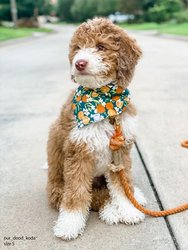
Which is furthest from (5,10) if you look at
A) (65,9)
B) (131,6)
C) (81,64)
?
(81,64)

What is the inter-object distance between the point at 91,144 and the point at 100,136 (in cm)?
9

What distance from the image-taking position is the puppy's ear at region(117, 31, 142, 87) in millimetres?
3262

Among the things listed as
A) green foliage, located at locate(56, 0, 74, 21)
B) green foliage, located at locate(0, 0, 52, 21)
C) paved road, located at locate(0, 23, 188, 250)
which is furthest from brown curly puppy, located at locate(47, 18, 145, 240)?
green foliage, located at locate(56, 0, 74, 21)

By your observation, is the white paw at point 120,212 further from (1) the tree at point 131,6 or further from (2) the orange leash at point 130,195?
(1) the tree at point 131,6

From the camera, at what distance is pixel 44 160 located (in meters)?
4.93

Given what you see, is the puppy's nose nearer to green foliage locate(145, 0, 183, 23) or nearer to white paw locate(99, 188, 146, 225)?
white paw locate(99, 188, 146, 225)

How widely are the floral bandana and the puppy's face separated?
0.12m

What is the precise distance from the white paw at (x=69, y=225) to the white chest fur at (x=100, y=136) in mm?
375

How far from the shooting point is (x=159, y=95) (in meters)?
8.09

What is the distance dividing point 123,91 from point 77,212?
935 millimetres

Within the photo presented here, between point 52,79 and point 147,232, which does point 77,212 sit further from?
point 52,79

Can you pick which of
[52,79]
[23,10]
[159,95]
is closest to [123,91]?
[159,95]

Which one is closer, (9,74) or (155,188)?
(155,188)

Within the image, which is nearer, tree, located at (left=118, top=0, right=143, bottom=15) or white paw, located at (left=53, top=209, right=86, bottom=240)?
white paw, located at (left=53, top=209, right=86, bottom=240)
